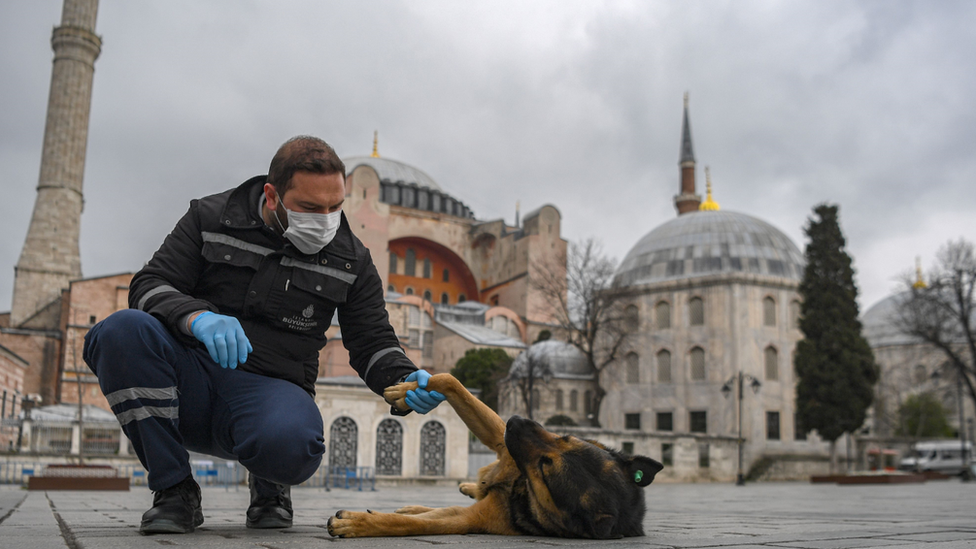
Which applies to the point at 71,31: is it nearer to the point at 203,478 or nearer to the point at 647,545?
the point at 203,478

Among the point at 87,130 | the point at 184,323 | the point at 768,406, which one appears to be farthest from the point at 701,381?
the point at 184,323

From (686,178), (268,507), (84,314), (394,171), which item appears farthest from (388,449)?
(686,178)

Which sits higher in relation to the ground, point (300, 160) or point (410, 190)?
point (410, 190)

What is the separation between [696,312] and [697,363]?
236cm

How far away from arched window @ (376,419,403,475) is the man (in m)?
16.7

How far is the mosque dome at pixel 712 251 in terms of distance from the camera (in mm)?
36562

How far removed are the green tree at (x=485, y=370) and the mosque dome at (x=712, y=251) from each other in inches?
259

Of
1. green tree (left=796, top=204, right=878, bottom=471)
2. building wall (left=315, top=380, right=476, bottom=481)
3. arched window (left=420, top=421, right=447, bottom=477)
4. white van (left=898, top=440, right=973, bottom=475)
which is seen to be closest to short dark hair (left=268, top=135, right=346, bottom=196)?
building wall (left=315, top=380, right=476, bottom=481)

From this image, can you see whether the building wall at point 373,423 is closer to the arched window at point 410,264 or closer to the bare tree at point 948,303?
the bare tree at point 948,303

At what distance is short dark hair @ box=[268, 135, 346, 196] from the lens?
107 inches

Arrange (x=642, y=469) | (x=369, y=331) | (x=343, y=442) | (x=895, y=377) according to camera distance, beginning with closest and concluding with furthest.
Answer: (x=642, y=469) → (x=369, y=331) → (x=343, y=442) → (x=895, y=377)

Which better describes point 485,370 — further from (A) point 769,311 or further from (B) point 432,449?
(B) point 432,449

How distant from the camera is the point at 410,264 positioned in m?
54.5

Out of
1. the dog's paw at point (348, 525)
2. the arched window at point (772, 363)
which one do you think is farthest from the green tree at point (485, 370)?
the dog's paw at point (348, 525)
